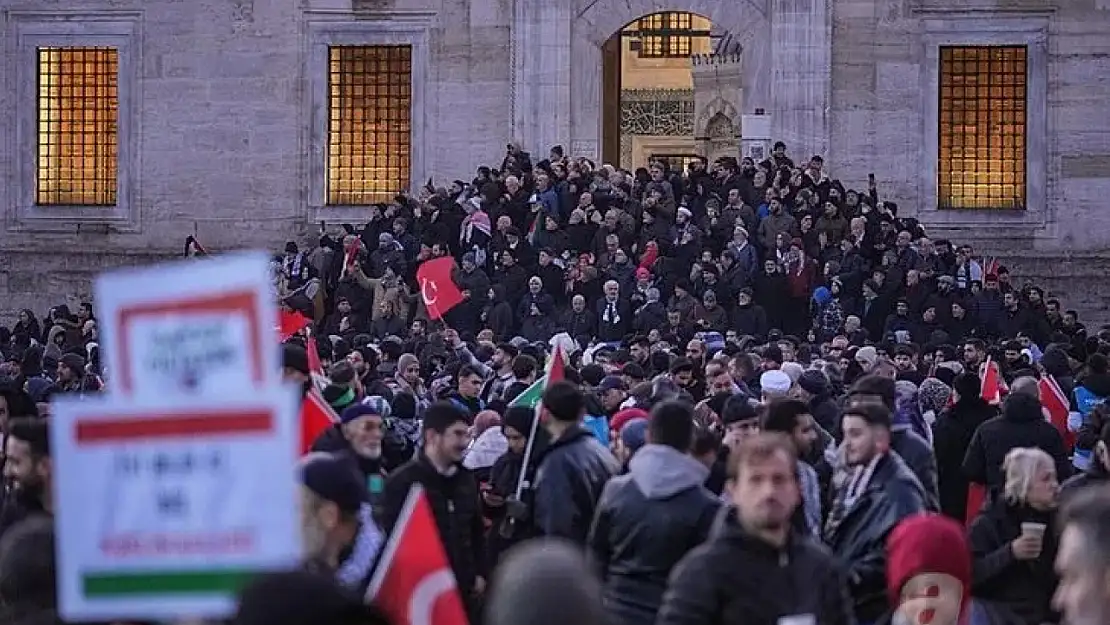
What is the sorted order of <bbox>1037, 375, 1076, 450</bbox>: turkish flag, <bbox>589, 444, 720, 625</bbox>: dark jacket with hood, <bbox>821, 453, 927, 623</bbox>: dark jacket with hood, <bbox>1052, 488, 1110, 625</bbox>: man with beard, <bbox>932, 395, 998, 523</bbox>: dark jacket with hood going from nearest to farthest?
1. <bbox>1052, 488, 1110, 625</bbox>: man with beard
2. <bbox>589, 444, 720, 625</bbox>: dark jacket with hood
3. <bbox>821, 453, 927, 623</bbox>: dark jacket with hood
4. <bbox>932, 395, 998, 523</bbox>: dark jacket with hood
5. <bbox>1037, 375, 1076, 450</bbox>: turkish flag

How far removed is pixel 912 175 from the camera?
34969 millimetres

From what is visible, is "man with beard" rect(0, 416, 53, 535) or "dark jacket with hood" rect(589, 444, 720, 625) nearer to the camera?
"man with beard" rect(0, 416, 53, 535)

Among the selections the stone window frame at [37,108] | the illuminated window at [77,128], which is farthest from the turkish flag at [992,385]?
the illuminated window at [77,128]

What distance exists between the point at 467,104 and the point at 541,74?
1.22 meters

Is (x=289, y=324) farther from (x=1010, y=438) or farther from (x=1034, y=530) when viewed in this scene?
(x=1034, y=530)

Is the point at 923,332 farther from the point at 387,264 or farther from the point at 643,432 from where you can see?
the point at 643,432

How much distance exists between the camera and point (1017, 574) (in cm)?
988

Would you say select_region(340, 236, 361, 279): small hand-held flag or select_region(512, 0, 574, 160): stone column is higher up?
select_region(512, 0, 574, 160): stone column

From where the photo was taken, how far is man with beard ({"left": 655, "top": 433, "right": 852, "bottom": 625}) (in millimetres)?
7242

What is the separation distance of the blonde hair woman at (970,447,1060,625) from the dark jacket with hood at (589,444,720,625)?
115 centimetres

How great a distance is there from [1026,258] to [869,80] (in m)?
3.14

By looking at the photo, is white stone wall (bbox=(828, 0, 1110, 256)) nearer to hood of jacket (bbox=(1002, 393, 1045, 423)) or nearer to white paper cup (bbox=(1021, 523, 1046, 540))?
hood of jacket (bbox=(1002, 393, 1045, 423))

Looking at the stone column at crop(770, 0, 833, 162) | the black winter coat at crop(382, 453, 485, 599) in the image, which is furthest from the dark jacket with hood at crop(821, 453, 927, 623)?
the stone column at crop(770, 0, 833, 162)

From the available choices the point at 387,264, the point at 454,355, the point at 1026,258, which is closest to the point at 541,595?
the point at 454,355
